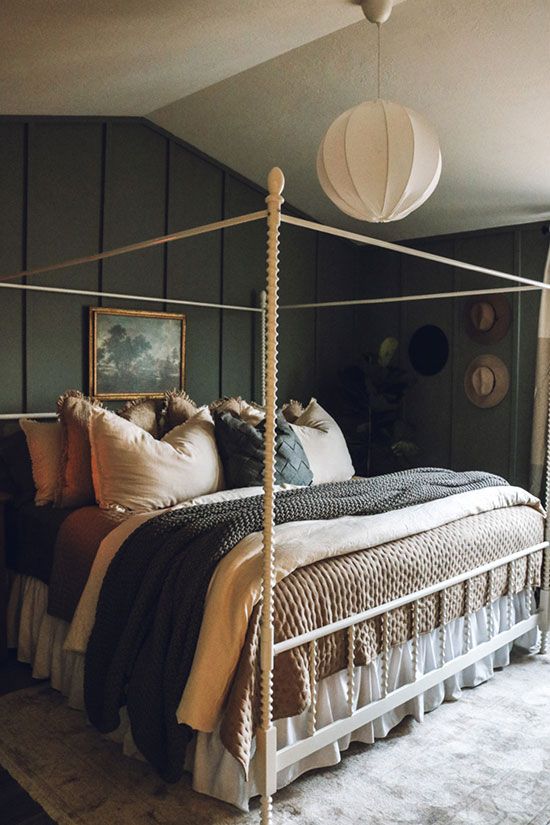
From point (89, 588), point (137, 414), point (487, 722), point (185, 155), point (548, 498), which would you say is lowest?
point (487, 722)

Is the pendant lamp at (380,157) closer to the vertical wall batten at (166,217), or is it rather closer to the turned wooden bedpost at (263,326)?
the vertical wall batten at (166,217)

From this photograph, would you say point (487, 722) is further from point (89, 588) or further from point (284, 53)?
point (284, 53)

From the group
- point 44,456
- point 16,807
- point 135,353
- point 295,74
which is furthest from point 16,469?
point 295,74

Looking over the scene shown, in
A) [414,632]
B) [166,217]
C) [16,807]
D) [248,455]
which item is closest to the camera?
[16,807]

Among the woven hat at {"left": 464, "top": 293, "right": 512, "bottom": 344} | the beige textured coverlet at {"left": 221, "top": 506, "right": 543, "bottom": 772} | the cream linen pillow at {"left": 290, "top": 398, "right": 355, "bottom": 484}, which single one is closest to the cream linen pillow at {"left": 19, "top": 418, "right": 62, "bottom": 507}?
the cream linen pillow at {"left": 290, "top": 398, "right": 355, "bottom": 484}

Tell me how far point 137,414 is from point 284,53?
1755 millimetres

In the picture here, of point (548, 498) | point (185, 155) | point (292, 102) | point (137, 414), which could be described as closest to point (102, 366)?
point (137, 414)

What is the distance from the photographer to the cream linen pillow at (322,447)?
3748mm

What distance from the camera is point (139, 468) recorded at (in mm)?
2908

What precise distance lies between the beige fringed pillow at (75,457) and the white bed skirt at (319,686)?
374mm

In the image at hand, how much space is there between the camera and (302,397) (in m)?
4.97

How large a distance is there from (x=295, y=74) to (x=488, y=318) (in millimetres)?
2020

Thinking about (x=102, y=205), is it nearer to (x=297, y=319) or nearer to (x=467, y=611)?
(x=297, y=319)

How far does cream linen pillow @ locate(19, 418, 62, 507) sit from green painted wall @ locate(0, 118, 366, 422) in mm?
314
